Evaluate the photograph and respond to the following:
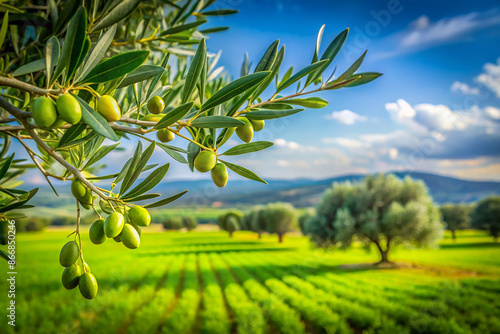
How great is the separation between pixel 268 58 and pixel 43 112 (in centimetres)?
35

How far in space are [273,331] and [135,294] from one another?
665 cm

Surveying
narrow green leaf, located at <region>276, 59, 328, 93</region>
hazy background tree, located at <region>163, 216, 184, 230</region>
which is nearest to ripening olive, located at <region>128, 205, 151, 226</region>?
narrow green leaf, located at <region>276, 59, 328, 93</region>

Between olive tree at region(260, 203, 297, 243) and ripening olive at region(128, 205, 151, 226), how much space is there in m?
27.2

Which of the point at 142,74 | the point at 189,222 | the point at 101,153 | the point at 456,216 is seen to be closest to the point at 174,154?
the point at 142,74

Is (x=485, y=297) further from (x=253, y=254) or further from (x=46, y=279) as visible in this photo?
(x=46, y=279)

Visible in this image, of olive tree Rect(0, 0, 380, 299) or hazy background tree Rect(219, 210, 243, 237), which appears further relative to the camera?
hazy background tree Rect(219, 210, 243, 237)

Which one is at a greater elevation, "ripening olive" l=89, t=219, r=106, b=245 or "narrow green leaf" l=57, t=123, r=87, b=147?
"narrow green leaf" l=57, t=123, r=87, b=147

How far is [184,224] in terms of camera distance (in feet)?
97.4

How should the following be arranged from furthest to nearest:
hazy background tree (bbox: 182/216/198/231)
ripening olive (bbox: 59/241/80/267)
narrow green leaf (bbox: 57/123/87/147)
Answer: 1. hazy background tree (bbox: 182/216/198/231)
2. ripening olive (bbox: 59/241/80/267)
3. narrow green leaf (bbox: 57/123/87/147)

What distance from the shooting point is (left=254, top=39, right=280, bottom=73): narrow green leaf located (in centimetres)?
51

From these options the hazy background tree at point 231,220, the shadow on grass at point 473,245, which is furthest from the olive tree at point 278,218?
the shadow on grass at point 473,245

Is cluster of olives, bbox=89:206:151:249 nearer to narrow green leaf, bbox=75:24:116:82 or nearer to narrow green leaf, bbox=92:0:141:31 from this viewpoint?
narrow green leaf, bbox=75:24:116:82

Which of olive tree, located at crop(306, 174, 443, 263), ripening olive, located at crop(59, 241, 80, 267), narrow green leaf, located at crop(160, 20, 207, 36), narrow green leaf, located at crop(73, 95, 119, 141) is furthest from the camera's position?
olive tree, located at crop(306, 174, 443, 263)

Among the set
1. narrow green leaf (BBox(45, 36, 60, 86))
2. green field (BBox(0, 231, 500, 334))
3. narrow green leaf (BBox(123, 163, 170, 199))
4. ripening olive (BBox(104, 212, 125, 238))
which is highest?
narrow green leaf (BBox(45, 36, 60, 86))
